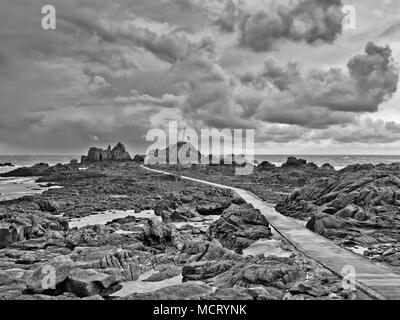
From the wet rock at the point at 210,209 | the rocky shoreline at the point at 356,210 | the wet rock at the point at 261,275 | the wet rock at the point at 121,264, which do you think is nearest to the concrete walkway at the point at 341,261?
the rocky shoreline at the point at 356,210

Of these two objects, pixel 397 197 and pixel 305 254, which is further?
pixel 397 197

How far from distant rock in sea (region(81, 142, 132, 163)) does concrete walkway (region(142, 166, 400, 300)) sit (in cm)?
14536

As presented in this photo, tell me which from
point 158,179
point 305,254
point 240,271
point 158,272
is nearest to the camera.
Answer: point 240,271

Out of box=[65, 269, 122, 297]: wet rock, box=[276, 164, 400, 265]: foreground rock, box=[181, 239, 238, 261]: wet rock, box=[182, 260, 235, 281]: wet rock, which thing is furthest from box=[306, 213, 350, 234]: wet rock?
box=[65, 269, 122, 297]: wet rock

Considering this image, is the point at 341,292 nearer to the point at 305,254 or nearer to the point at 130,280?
the point at 305,254

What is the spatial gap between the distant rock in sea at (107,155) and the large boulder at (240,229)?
144183 millimetres

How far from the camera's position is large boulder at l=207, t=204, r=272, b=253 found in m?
22.9

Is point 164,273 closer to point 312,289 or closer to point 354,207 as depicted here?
point 312,289

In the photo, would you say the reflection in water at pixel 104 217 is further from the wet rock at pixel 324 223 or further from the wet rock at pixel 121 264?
the wet rock at pixel 324 223

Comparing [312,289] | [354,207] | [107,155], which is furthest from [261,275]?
[107,155]

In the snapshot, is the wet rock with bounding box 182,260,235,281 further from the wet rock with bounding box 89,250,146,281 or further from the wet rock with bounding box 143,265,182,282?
the wet rock with bounding box 89,250,146,281

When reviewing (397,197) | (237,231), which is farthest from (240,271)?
(397,197)
